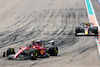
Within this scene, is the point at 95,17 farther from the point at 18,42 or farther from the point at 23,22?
the point at 18,42

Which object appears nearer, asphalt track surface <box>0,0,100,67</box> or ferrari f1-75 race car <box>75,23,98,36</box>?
asphalt track surface <box>0,0,100,67</box>

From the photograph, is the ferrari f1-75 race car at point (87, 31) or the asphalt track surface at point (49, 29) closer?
the asphalt track surface at point (49, 29)

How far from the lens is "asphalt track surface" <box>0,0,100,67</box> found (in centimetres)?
1497

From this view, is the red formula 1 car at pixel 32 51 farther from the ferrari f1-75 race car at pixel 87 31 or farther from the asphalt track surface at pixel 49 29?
the ferrari f1-75 race car at pixel 87 31

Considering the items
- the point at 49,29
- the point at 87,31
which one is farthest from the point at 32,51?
the point at 49,29

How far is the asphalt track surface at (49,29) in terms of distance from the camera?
1497 centimetres

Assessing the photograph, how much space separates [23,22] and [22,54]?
14741 mm

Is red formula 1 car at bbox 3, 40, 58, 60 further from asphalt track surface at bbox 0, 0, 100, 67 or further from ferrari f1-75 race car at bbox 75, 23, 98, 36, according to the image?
ferrari f1-75 race car at bbox 75, 23, 98, 36

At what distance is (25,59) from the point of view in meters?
15.0

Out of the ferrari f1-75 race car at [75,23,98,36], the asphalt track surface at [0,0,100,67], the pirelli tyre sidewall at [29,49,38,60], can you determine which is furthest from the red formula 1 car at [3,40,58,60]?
the ferrari f1-75 race car at [75,23,98,36]

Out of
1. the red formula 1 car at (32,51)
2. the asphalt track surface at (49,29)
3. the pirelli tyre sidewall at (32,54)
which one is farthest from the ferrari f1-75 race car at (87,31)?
the pirelli tyre sidewall at (32,54)

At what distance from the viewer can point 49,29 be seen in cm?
2667

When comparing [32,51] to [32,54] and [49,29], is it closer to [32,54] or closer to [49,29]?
[32,54]

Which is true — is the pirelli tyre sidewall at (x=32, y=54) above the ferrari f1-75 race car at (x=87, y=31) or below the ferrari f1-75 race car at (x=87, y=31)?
below
